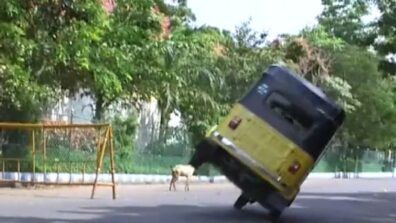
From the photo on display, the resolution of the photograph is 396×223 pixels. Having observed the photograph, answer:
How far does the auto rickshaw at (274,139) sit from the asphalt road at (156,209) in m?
0.82

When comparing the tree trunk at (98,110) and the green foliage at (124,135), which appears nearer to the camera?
the tree trunk at (98,110)

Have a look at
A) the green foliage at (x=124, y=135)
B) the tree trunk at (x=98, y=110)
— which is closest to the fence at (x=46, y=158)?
the tree trunk at (x=98, y=110)

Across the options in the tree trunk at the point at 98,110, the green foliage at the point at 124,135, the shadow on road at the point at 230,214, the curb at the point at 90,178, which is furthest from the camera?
the green foliage at the point at 124,135

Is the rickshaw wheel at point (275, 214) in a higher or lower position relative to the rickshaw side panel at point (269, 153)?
lower

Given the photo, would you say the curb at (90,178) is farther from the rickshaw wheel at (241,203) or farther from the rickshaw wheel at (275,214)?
the rickshaw wheel at (275,214)

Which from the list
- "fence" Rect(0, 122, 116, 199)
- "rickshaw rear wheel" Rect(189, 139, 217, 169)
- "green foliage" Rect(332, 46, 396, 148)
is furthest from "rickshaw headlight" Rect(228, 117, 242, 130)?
"green foliage" Rect(332, 46, 396, 148)

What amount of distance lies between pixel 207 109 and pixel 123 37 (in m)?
11.2

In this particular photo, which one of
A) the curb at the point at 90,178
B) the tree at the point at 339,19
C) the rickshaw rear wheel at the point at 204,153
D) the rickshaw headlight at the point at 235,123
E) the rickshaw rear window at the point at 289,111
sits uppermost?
the tree at the point at 339,19

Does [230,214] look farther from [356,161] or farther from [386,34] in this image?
[356,161]

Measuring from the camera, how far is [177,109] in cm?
4003

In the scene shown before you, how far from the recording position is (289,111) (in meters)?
18.3

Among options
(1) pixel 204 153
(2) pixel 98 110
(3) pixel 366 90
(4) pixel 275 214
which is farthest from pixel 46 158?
(3) pixel 366 90

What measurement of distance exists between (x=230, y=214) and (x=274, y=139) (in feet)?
7.12

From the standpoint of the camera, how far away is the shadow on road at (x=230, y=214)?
1713 cm
